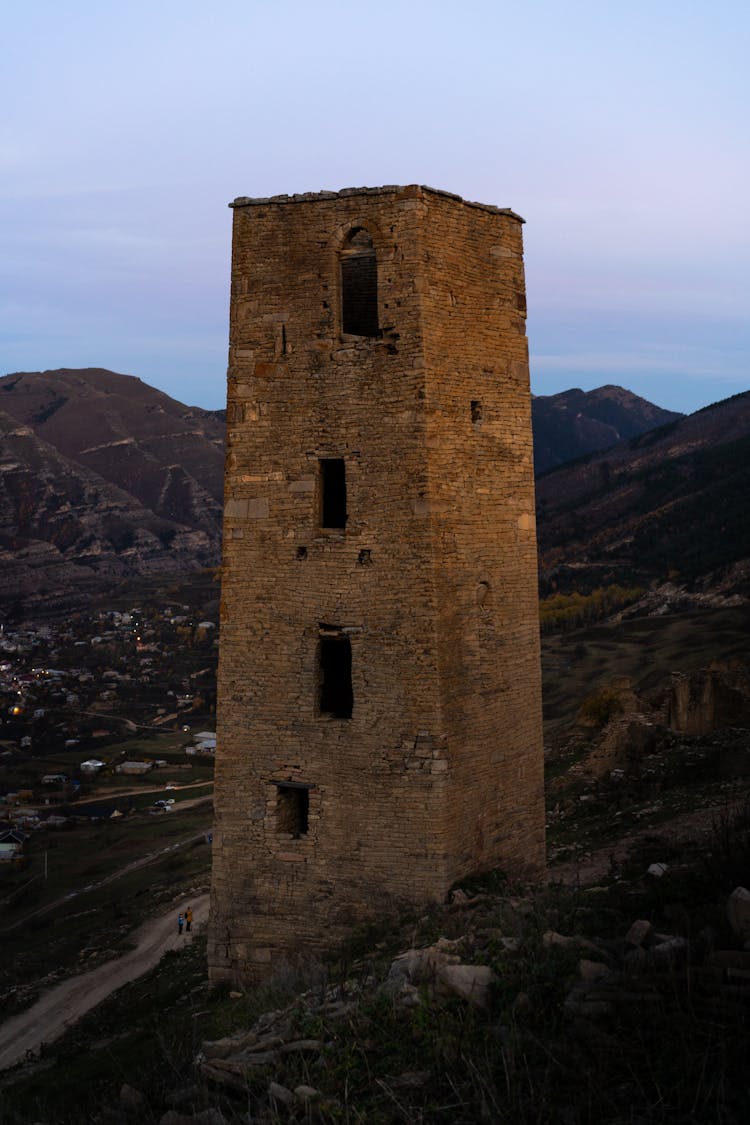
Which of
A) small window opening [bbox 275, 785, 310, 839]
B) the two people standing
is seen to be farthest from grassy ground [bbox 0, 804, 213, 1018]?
small window opening [bbox 275, 785, 310, 839]

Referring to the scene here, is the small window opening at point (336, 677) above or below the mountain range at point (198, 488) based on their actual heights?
below

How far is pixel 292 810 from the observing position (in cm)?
1129

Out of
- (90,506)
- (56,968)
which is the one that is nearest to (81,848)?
(56,968)

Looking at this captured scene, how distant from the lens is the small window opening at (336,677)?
37.2 feet

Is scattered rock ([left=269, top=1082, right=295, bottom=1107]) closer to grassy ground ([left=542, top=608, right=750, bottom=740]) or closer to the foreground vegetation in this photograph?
the foreground vegetation

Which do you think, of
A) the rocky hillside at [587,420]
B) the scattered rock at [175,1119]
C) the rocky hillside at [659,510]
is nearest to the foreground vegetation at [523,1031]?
the scattered rock at [175,1119]

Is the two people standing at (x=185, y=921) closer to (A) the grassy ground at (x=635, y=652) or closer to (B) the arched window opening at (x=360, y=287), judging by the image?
(A) the grassy ground at (x=635, y=652)

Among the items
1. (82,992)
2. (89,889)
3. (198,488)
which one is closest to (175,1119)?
(82,992)

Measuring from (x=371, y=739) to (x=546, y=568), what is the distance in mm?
63984

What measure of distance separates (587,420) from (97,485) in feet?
259

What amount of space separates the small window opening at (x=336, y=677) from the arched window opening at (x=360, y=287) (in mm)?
3559

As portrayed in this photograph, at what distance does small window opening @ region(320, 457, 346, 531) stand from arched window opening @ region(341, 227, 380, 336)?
5.59 feet

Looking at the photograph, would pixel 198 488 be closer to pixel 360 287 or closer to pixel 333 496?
pixel 360 287

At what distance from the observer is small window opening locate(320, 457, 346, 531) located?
11.4 metres
